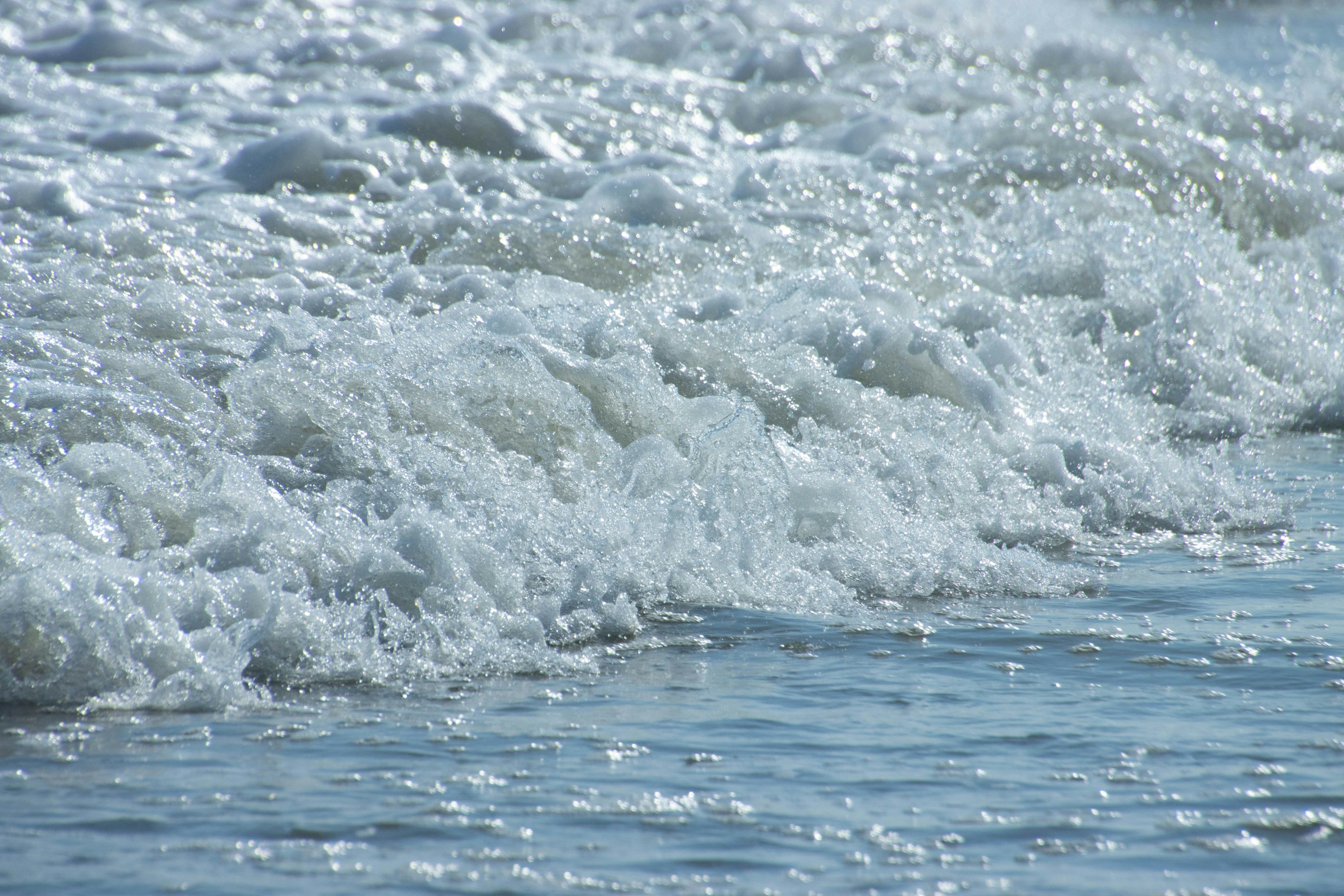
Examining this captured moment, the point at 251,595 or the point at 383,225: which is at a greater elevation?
the point at 383,225

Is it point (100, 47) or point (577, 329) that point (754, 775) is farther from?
point (100, 47)

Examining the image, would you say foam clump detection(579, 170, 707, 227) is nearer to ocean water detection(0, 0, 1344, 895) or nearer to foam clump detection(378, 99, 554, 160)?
ocean water detection(0, 0, 1344, 895)

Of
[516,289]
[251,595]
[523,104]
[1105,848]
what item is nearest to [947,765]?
[1105,848]

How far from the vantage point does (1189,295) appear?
6.79 meters

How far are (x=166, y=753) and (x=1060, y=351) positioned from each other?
15.2 feet

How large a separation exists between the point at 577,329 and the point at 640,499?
3.60 ft

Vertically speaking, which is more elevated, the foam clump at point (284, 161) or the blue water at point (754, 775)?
the foam clump at point (284, 161)

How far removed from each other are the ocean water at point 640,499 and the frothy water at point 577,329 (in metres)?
0.02

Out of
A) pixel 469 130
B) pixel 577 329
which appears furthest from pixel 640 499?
pixel 469 130

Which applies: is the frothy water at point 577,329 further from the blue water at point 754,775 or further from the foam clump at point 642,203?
the blue water at point 754,775

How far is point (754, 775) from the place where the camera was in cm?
239

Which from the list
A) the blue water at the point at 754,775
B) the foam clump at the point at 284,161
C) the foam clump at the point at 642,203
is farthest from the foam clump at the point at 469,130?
the blue water at the point at 754,775

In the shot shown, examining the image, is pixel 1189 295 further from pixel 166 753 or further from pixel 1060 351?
pixel 166 753

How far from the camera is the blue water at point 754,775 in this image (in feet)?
6.71
